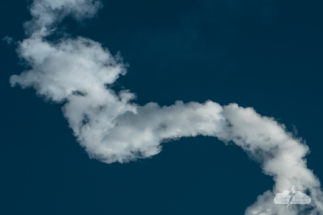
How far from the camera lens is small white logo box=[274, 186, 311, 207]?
110 m

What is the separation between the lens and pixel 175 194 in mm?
114312

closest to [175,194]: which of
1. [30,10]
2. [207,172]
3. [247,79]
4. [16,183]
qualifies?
[207,172]

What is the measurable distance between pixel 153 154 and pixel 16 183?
153ft

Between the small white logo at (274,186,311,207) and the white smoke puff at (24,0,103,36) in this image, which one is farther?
the white smoke puff at (24,0,103,36)

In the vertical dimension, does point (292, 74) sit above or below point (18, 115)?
above

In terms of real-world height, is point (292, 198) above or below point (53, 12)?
below

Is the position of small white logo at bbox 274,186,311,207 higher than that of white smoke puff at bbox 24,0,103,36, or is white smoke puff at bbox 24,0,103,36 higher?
white smoke puff at bbox 24,0,103,36

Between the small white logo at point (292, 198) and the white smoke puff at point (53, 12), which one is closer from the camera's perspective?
the small white logo at point (292, 198)

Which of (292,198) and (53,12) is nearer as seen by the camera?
(292,198)

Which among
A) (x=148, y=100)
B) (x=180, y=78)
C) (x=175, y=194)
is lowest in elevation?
(x=175, y=194)

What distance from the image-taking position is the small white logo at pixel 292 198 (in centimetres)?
11031

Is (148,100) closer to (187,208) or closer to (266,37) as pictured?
(187,208)

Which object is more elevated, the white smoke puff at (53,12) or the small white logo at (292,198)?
the white smoke puff at (53,12)

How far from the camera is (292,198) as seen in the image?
111m
